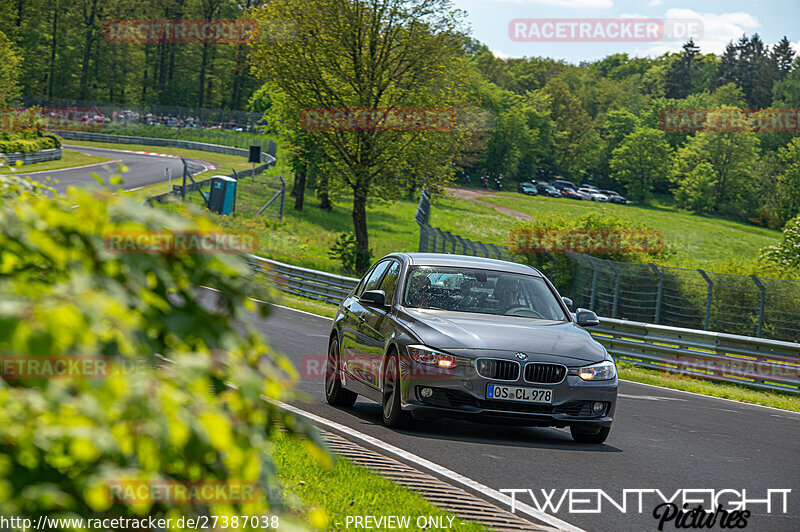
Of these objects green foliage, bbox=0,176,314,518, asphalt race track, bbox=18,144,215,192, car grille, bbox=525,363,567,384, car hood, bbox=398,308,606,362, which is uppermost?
green foliage, bbox=0,176,314,518

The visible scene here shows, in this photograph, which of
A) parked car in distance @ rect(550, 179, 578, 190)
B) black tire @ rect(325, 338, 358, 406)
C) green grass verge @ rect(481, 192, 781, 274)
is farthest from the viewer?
parked car in distance @ rect(550, 179, 578, 190)

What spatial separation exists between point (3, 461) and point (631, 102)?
556ft

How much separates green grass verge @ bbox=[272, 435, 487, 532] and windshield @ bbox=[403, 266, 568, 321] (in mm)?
2964

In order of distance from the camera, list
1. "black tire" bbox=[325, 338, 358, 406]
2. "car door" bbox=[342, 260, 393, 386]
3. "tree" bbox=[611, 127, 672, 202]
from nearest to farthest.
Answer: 1. "car door" bbox=[342, 260, 393, 386]
2. "black tire" bbox=[325, 338, 358, 406]
3. "tree" bbox=[611, 127, 672, 202]

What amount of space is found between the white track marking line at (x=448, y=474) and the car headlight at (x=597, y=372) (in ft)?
5.77

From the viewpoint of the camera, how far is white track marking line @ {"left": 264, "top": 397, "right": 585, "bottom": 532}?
625cm

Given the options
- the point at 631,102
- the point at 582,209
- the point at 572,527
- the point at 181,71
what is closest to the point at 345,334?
the point at 572,527

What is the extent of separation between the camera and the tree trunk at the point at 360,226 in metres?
39.2

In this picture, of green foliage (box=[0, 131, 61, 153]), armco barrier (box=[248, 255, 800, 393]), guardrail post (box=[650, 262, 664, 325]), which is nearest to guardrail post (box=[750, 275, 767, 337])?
armco barrier (box=[248, 255, 800, 393])

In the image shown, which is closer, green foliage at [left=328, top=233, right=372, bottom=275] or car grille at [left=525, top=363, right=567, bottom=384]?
car grille at [left=525, top=363, right=567, bottom=384]

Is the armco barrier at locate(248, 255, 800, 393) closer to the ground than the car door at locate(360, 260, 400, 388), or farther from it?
closer to the ground

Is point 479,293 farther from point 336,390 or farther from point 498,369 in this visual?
point 336,390

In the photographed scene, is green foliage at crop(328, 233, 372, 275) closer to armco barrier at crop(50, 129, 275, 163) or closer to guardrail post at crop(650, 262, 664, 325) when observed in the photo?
guardrail post at crop(650, 262, 664, 325)

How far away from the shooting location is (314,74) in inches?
1531
